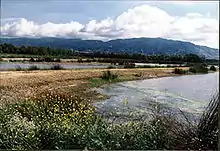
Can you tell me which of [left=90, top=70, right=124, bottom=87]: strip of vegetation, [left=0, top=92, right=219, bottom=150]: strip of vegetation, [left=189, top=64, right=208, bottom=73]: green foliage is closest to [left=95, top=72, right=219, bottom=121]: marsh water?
[left=0, top=92, right=219, bottom=150]: strip of vegetation

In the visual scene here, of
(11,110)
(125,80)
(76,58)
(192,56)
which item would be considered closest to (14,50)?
(76,58)

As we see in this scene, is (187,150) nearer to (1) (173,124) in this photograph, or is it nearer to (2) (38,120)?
(1) (173,124)

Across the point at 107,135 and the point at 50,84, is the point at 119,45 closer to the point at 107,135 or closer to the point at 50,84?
the point at 50,84

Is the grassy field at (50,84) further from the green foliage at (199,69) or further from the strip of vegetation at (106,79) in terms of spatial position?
the green foliage at (199,69)

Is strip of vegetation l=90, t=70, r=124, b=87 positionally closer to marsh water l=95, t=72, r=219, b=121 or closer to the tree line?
marsh water l=95, t=72, r=219, b=121

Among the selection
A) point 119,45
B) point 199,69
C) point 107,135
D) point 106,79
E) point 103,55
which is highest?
point 119,45

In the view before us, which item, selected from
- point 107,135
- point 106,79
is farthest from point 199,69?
point 107,135

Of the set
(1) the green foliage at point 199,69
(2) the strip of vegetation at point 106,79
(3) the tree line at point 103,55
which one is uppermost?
(3) the tree line at point 103,55

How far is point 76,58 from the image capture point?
32.6 meters

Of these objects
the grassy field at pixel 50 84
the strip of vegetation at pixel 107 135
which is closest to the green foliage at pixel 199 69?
the grassy field at pixel 50 84

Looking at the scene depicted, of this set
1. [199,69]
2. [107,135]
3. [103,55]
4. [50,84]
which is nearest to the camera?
[107,135]

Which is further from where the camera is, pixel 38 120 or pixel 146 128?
pixel 38 120

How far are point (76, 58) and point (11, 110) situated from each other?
1144 inches

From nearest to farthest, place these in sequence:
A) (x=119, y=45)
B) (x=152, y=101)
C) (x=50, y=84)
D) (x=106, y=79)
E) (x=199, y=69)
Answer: (x=152, y=101) → (x=50, y=84) → (x=106, y=79) → (x=199, y=69) → (x=119, y=45)
